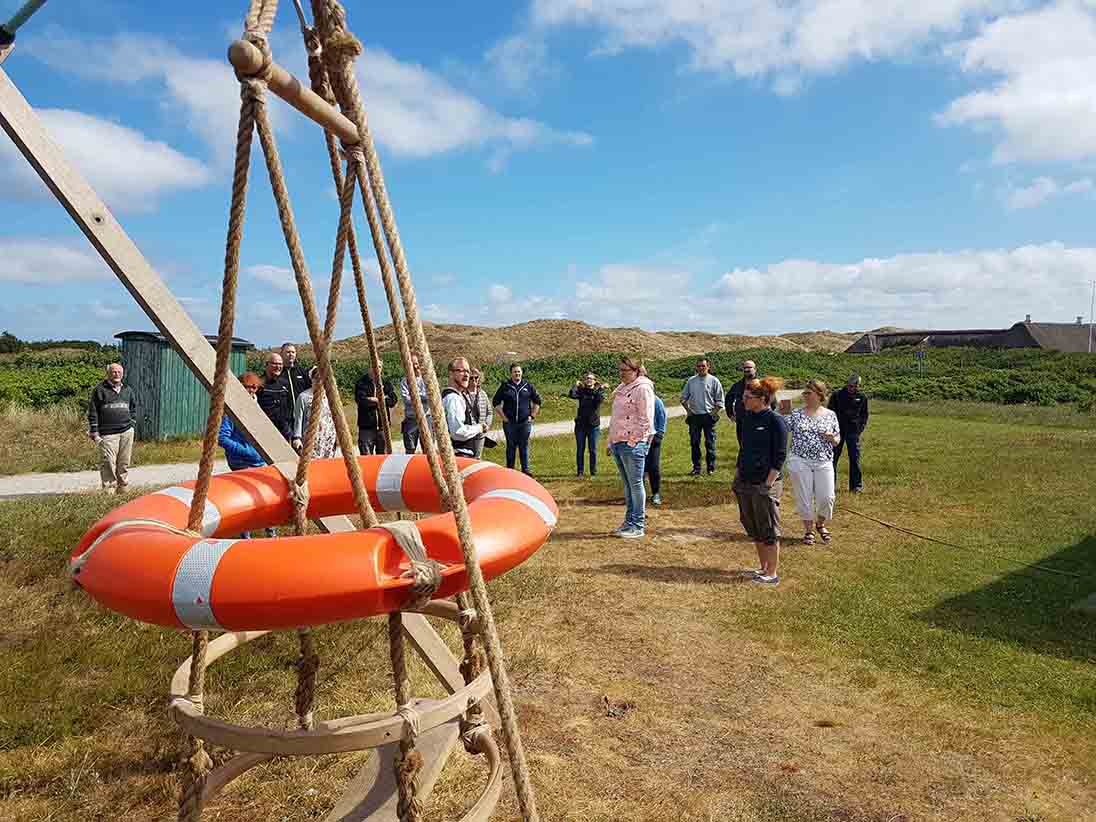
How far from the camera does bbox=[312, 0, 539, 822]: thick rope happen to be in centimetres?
170

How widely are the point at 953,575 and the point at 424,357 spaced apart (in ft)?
20.0

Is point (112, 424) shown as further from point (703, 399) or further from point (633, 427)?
point (703, 399)

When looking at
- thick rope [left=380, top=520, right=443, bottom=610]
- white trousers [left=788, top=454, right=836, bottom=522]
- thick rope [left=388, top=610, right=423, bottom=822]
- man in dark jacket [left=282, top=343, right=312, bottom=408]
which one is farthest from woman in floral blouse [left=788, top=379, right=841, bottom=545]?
thick rope [left=380, top=520, right=443, bottom=610]

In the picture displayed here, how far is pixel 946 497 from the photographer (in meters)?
9.43

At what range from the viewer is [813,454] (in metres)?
6.91

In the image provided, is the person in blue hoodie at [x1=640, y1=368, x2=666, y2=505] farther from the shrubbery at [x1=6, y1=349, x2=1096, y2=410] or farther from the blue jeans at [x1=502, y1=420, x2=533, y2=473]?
the shrubbery at [x1=6, y1=349, x2=1096, y2=410]

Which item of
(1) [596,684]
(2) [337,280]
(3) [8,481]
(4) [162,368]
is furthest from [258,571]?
(4) [162,368]

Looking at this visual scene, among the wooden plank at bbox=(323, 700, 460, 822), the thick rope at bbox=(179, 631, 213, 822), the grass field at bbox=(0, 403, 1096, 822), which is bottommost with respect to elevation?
Answer: the grass field at bbox=(0, 403, 1096, 822)

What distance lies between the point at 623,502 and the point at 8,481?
324 inches

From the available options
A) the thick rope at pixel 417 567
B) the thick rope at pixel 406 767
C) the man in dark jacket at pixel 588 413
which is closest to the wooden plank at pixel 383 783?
the thick rope at pixel 406 767

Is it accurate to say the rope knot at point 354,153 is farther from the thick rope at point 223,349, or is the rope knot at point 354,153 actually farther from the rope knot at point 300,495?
the rope knot at point 300,495

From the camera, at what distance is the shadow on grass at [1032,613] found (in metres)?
4.79

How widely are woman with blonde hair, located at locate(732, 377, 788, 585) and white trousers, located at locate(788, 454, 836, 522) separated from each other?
120 centimetres

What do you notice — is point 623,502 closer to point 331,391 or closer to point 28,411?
point 331,391
